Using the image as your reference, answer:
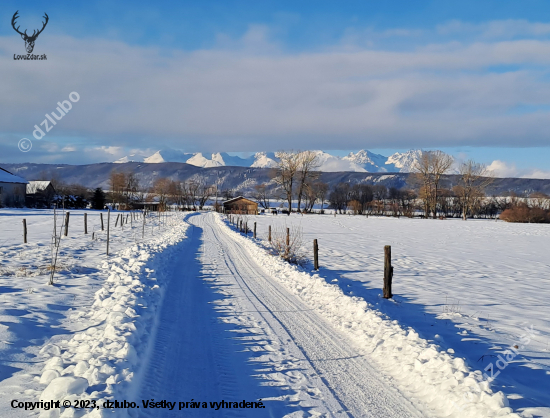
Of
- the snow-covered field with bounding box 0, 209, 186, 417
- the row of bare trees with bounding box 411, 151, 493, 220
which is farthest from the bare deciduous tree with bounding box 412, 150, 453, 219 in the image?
the snow-covered field with bounding box 0, 209, 186, 417

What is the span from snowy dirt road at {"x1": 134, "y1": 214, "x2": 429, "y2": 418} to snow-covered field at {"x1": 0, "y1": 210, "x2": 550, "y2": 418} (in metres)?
0.02

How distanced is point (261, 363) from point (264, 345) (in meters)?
0.65

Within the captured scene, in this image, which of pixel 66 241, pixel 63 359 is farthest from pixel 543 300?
pixel 66 241

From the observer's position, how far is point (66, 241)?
18.4 metres

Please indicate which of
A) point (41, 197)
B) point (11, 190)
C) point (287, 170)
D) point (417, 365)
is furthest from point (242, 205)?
point (417, 365)

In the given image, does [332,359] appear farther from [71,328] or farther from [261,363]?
[71,328]

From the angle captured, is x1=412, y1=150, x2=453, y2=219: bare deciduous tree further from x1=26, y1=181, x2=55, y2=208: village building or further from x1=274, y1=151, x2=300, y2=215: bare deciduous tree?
x1=26, y1=181, x2=55, y2=208: village building

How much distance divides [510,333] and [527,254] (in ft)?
66.2

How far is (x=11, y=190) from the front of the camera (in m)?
63.4

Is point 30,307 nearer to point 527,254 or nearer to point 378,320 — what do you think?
point 378,320

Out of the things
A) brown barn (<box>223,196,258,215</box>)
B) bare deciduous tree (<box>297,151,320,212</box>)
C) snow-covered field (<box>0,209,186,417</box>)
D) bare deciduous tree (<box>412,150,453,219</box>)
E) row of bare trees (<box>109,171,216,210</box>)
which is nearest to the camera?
snow-covered field (<box>0,209,186,417</box>)

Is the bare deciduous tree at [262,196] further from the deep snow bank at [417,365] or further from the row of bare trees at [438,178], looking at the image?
the deep snow bank at [417,365]

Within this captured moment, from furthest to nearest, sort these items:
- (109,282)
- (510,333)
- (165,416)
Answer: (109,282) < (510,333) < (165,416)

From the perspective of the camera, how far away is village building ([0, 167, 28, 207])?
61.7 m
